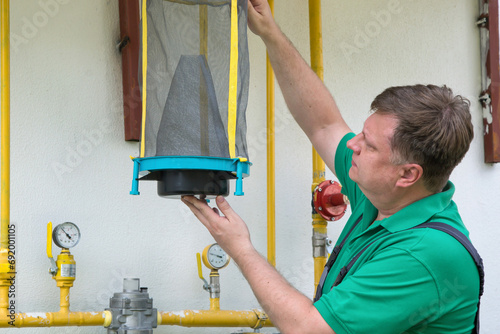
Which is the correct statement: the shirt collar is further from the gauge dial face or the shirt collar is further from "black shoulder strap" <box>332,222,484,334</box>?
the gauge dial face

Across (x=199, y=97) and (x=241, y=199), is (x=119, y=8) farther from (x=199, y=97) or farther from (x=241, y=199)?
(x=199, y=97)

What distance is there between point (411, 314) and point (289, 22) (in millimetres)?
1971

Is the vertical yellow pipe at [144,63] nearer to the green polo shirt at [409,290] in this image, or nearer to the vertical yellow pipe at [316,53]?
the green polo shirt at [409,290]

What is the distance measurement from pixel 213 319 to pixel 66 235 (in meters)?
0.70

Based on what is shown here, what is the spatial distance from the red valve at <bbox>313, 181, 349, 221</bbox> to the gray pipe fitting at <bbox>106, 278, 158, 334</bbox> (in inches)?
32.9

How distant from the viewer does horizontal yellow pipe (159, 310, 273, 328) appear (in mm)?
2727

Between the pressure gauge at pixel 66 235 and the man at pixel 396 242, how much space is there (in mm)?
996

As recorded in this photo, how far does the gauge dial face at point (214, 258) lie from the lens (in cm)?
283

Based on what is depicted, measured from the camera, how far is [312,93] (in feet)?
7.34

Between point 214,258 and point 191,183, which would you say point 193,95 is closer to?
point 191,183

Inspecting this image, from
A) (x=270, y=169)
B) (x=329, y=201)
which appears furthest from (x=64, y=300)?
(x=329, y=201)

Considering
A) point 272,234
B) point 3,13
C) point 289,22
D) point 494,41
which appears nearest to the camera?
point 3,13

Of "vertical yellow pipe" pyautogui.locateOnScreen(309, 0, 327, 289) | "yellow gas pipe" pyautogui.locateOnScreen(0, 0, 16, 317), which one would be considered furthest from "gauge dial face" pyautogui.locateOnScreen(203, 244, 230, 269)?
"yellow gas pipe" pyautogui.locateOnScreen(0, 0, 16, 317)

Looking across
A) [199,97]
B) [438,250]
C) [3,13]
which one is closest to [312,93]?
[199,97]
